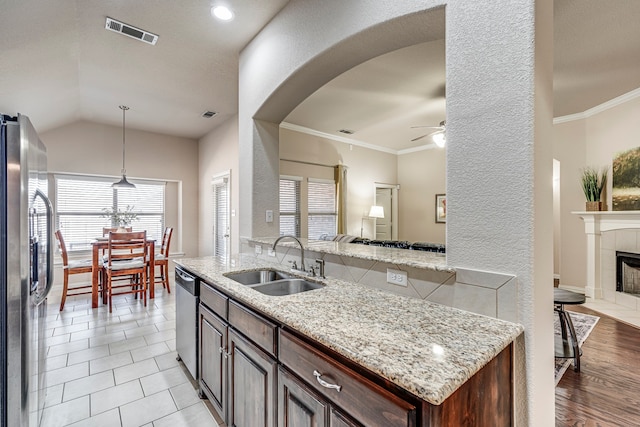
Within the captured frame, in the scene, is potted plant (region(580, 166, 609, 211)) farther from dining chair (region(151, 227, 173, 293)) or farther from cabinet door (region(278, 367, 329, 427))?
dining chair (region(151, 227, 173, 293))

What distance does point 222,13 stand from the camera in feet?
8.33

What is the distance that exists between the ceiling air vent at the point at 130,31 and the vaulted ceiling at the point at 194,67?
0.22 feet

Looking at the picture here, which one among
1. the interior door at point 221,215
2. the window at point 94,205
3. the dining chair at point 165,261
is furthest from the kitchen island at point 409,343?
the window at point 94,205

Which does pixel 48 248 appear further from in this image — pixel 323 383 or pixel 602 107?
pixel 602 107

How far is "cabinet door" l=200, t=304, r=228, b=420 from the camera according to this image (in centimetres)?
179

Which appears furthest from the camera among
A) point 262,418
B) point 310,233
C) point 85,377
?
point 310,233

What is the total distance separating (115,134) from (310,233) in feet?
13.1

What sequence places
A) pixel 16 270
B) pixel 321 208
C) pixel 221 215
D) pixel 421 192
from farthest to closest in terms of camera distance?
1. pixel 421 192
2. pixel 321 208
3. pixel 221 215
4. pixel 16 270

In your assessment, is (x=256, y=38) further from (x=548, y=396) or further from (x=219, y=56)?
(x=548, y=396)

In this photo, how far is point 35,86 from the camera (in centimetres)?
322

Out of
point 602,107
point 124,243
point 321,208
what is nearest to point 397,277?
point 124,243

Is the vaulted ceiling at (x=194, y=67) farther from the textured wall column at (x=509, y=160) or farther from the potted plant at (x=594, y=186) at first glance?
the textured wall column at (x=509, y=160)

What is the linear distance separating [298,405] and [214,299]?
98cm

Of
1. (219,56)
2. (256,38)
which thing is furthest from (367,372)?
(219,56)
